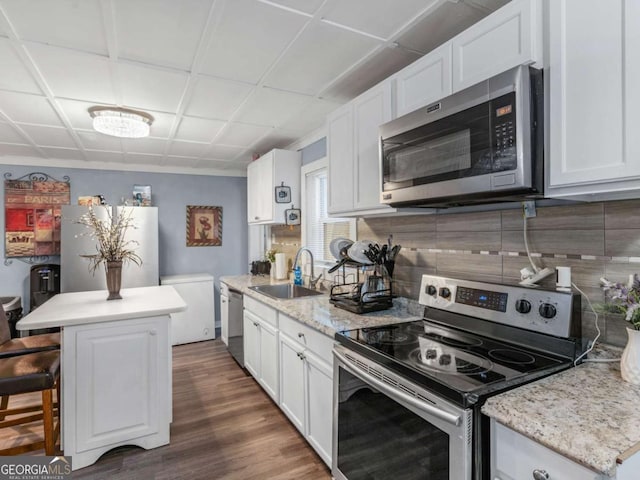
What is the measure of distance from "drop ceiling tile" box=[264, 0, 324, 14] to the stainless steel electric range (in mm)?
1422

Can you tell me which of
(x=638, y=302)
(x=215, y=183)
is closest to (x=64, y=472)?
(x=638, y=302)

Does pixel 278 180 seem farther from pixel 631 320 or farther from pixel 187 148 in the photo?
pixel 631 320

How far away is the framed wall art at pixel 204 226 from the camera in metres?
4.95

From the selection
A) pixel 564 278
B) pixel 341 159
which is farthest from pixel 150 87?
pixel 564 278

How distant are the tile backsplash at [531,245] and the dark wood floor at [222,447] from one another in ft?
4.04

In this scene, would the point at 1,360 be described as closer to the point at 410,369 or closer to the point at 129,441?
the point at 129,441

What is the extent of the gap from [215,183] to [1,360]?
11.4 ft

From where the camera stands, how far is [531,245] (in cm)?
153

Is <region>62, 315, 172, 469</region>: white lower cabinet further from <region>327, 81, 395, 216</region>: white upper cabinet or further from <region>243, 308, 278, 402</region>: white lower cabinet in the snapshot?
<region>327, 81, 395, 216</region>: white upper cabinet

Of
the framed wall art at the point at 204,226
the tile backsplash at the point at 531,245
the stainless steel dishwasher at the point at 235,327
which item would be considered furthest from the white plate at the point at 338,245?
the framed wall art at the point at 204,226

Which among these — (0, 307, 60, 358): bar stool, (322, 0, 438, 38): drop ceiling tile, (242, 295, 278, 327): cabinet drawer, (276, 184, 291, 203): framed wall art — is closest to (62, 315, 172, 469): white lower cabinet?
(0, 307, 60, 358): bar stool

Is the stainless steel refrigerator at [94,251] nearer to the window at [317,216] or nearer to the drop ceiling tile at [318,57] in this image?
the window at [317,216]

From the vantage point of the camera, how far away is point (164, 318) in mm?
2221

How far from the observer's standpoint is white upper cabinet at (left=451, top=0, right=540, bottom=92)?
121cm
